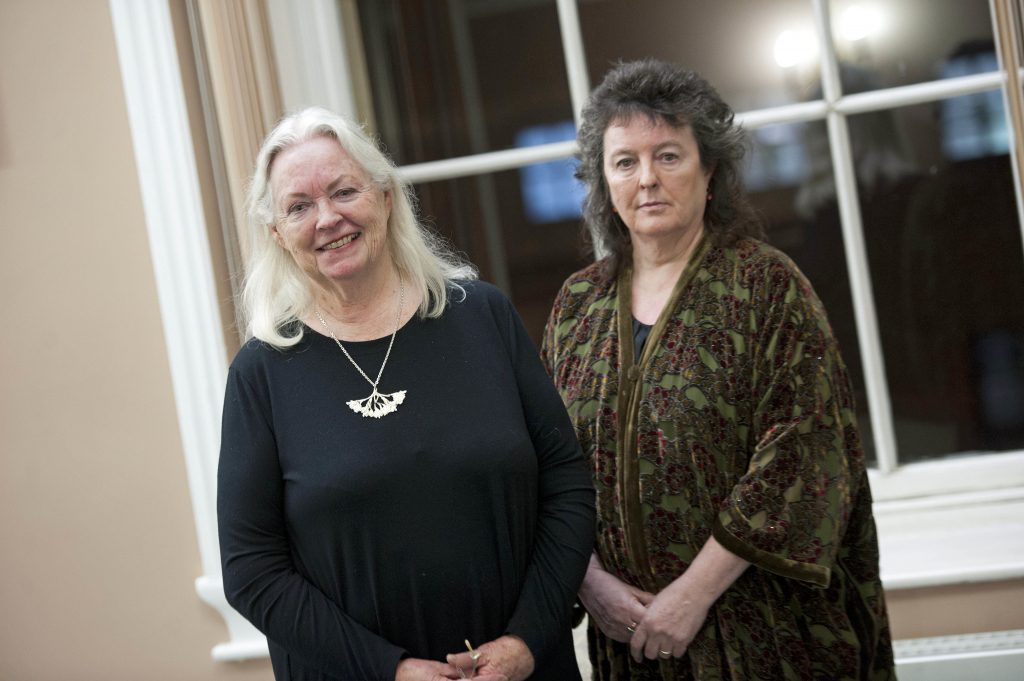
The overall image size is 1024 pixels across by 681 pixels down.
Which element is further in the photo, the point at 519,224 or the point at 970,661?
the point at 519,224

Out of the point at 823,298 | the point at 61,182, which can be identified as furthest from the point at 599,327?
the point at 61,182

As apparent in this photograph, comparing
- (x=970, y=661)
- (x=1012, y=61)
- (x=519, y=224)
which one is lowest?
(x=970, y=661)

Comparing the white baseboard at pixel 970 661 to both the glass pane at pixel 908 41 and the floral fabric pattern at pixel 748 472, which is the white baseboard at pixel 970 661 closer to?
the floral fabric pattern at pixel 748 472

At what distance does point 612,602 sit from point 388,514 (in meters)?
0.44

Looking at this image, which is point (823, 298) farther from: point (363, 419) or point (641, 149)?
point (363, 419)

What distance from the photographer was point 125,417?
228cm

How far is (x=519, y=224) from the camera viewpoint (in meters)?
2.50

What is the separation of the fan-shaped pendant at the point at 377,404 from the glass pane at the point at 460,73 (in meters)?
1.22

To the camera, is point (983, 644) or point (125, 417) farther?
point (125, 417)

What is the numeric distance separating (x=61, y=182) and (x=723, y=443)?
1.55 meters

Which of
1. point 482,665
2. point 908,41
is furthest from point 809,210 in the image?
point 482,665

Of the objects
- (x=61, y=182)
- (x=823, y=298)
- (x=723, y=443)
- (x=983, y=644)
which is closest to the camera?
(x=723, y=443)

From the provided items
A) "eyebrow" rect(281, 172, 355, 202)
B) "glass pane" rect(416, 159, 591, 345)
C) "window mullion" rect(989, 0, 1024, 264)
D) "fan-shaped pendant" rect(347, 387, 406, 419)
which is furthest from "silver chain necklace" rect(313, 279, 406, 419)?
"window mullion" rect(989, 0, 1024, 264)

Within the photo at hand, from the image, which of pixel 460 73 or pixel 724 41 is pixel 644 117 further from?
pixel 460 73
